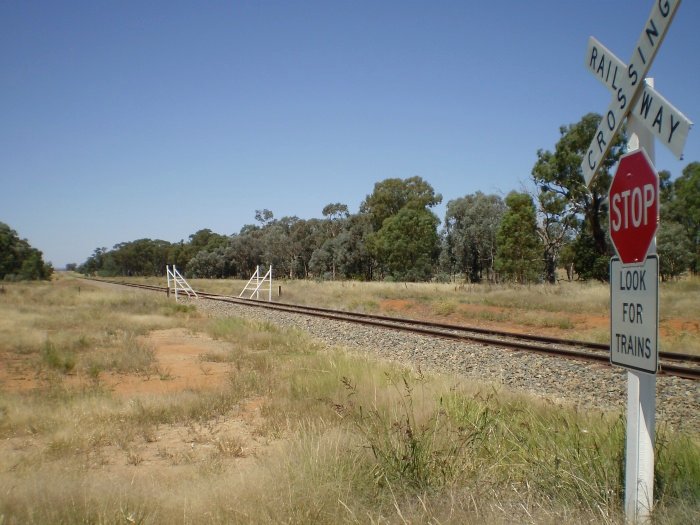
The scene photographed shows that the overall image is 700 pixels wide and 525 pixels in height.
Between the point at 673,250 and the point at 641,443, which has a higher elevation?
the point at 673,250

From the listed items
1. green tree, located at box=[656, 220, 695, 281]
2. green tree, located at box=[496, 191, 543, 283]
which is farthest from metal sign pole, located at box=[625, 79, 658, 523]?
green tree, located at box=[656, 220, 695, 281]

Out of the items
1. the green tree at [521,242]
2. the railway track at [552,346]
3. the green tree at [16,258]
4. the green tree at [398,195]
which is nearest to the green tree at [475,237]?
the green tree at [398,195]

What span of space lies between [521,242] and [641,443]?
47.7 m

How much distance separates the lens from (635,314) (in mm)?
3113

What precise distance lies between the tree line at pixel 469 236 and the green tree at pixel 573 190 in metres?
0.08

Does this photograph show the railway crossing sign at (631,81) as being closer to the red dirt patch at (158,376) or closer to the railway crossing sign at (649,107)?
the railway crossing sign at (649,107)

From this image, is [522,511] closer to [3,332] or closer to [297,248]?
[3,332]

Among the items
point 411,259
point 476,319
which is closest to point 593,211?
point 476,319

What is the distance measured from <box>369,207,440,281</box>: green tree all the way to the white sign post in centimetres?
6868

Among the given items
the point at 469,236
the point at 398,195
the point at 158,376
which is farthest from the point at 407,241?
the point at 158,376

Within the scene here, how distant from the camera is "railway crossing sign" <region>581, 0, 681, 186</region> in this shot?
297cm

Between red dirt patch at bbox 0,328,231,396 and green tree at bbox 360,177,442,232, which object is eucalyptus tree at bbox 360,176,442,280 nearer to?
green tree at bbox 360,177,442,232

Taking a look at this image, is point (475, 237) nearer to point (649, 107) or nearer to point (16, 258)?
point (649, 107)

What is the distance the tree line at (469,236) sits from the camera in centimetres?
4153
